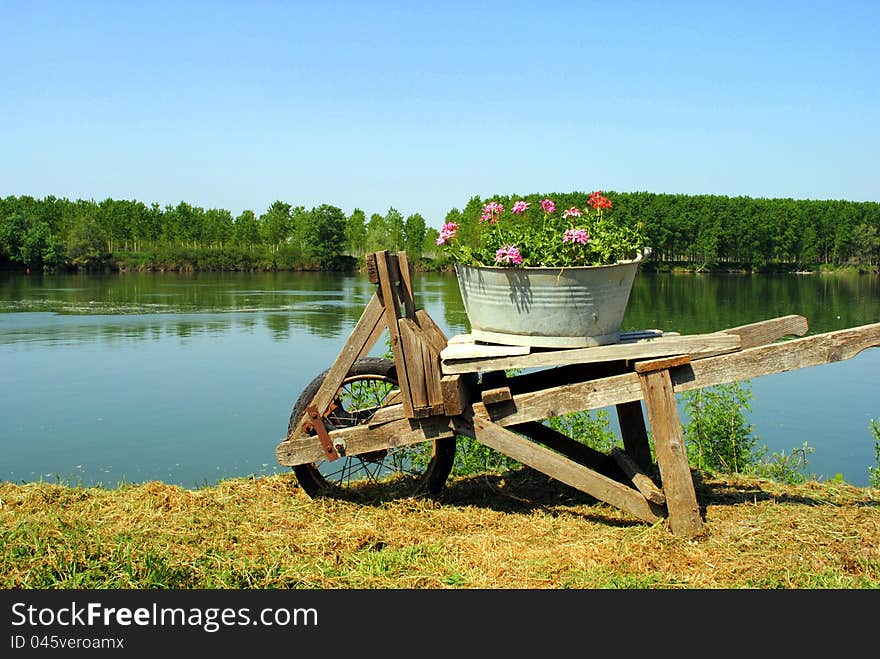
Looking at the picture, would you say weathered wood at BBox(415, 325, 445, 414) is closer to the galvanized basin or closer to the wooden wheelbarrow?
the wooden wheelbarrow

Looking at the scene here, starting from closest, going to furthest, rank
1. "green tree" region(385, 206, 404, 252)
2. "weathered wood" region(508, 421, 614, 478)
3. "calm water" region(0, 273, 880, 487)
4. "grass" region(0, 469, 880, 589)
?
"grass" region(0, 469, 880, 589) < "weathered wood" region(508, 421, 614, 478) < "calm water" region(0, 273, 880, 487) < "green tree" region(385, 206, 404, 252)

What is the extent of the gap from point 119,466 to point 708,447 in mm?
8519

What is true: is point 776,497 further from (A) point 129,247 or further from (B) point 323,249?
(A) point 129,247

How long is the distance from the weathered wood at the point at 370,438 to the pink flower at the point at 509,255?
1.12 m

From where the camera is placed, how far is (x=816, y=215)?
114 meters

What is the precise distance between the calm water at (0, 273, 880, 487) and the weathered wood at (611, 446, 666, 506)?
12.8 feet

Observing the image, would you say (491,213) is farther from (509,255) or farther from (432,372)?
(432,372)

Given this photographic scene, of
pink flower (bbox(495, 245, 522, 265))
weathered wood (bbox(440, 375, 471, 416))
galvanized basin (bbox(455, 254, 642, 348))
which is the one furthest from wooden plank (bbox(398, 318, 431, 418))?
pink flower (bbox(495, 245, 522, 265))

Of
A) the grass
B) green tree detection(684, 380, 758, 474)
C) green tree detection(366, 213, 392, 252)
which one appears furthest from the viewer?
green tree detection(366, 213, 392, 252)

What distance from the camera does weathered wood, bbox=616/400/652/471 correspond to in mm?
6227

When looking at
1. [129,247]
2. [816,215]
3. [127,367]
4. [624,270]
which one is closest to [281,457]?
[624,270]

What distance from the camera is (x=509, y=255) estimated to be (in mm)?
4734

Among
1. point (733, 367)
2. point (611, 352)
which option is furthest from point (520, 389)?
point (733, 367)

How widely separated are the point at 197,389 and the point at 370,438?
1408 cm
